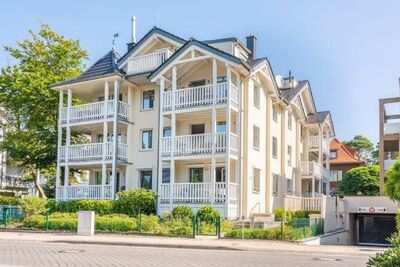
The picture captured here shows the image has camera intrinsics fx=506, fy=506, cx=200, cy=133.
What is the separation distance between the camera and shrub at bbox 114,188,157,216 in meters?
27.9

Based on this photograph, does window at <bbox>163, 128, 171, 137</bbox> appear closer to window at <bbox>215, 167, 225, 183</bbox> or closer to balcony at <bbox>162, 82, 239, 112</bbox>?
balcony at <bbox>162, 82, 239, 112</bbox>

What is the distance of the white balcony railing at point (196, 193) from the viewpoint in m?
26.5

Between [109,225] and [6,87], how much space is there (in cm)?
1959

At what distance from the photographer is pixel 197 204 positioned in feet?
88.1

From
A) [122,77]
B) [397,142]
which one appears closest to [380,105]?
[397,142]

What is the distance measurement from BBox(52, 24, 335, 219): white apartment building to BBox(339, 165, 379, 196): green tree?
1460 centimetres

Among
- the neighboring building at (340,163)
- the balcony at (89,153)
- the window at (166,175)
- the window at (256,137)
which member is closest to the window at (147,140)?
the balcony at (89,153)

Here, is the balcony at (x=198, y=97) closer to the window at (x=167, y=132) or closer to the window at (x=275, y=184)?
the window at (x=167, y=132)

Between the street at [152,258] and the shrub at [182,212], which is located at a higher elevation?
the shrub at [182,212]

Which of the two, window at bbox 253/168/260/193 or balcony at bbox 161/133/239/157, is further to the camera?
window at bbox 253/168/260/193

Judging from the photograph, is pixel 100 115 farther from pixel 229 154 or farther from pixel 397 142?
pixel 397 142

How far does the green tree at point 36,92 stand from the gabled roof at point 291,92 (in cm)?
1600

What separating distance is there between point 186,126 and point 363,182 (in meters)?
25.8

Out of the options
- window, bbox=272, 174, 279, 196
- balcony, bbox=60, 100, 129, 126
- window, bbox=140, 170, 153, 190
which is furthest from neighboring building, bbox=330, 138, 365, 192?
balcony, bbox=60, 100, 129, 126
